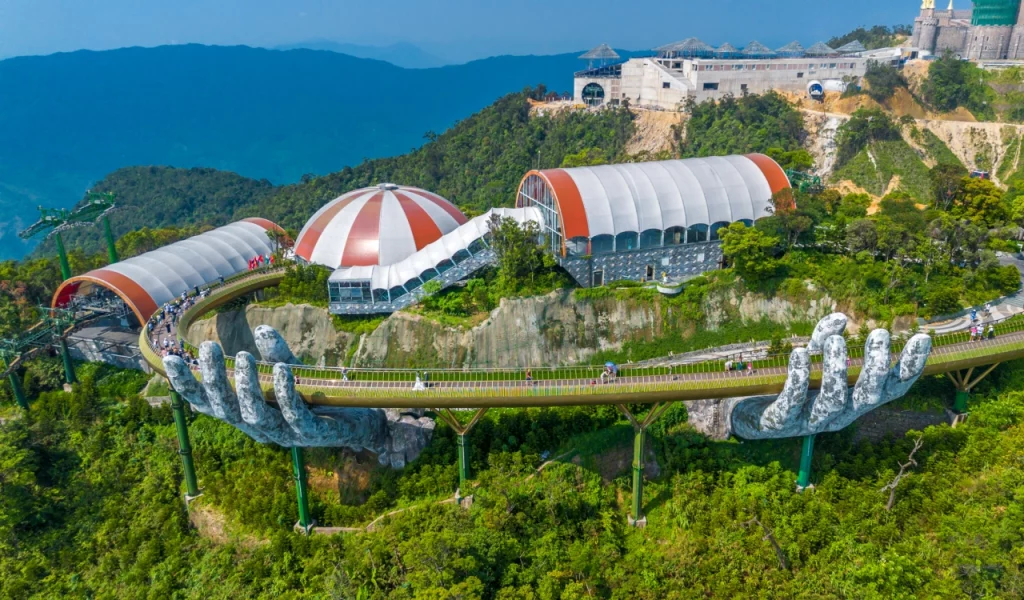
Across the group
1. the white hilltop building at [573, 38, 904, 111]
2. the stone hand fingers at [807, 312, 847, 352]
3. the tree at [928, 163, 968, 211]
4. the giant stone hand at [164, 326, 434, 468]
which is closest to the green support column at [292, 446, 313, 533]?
the giant stone hand at [164, 326, 434, 468]

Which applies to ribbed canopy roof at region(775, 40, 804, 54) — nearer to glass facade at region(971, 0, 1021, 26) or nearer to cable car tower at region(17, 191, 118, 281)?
glass facade at region(971, 0, 1021, 26)

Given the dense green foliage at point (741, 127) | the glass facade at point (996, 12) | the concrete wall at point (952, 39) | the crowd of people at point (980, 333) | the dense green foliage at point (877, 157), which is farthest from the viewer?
the concrete wall at point (952, 39)

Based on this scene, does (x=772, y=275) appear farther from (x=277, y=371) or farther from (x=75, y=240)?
(x=75, y=240)

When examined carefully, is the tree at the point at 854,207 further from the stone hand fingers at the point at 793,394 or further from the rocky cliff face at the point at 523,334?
the stone hand fingers at the point at 793,394

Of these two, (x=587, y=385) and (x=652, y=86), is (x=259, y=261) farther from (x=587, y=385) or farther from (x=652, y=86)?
(x=652, y=86)

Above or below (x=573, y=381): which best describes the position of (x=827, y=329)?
above

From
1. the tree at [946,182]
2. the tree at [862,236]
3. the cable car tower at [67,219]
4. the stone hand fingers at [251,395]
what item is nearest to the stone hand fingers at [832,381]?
the tree at [862,236]

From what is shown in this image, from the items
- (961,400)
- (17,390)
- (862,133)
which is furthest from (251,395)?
(862,133)
